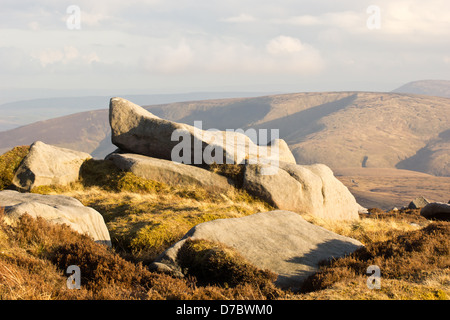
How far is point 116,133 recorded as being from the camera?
27984 mm

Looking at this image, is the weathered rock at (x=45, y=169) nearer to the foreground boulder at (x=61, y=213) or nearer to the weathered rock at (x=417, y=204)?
the foreground boulder at (x=61, y=213)

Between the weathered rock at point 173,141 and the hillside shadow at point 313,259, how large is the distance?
40.9ft

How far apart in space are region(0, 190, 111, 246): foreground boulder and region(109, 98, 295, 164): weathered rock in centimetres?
1127

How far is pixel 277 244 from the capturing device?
1212cm

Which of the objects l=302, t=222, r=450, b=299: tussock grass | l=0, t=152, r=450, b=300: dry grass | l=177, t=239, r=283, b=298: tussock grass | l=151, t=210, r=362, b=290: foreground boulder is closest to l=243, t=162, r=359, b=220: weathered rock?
l=0, t=152, r=450, b=300: dry grass

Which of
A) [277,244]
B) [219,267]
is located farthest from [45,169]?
[219,267]

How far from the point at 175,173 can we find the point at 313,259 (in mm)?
13898

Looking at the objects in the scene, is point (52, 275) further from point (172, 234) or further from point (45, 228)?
point (172, 234)

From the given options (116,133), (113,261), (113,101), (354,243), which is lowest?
(354,243)

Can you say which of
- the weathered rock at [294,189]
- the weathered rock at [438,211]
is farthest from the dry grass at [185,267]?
the weathered rock at [438,211]

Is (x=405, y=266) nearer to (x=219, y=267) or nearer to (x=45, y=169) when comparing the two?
(x=219, y=267)

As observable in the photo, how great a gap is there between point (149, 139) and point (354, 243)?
1752 cm

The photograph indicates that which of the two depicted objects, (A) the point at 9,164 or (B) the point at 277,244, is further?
(A) the point at 9,164

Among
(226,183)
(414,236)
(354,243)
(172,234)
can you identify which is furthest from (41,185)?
(414,236)
